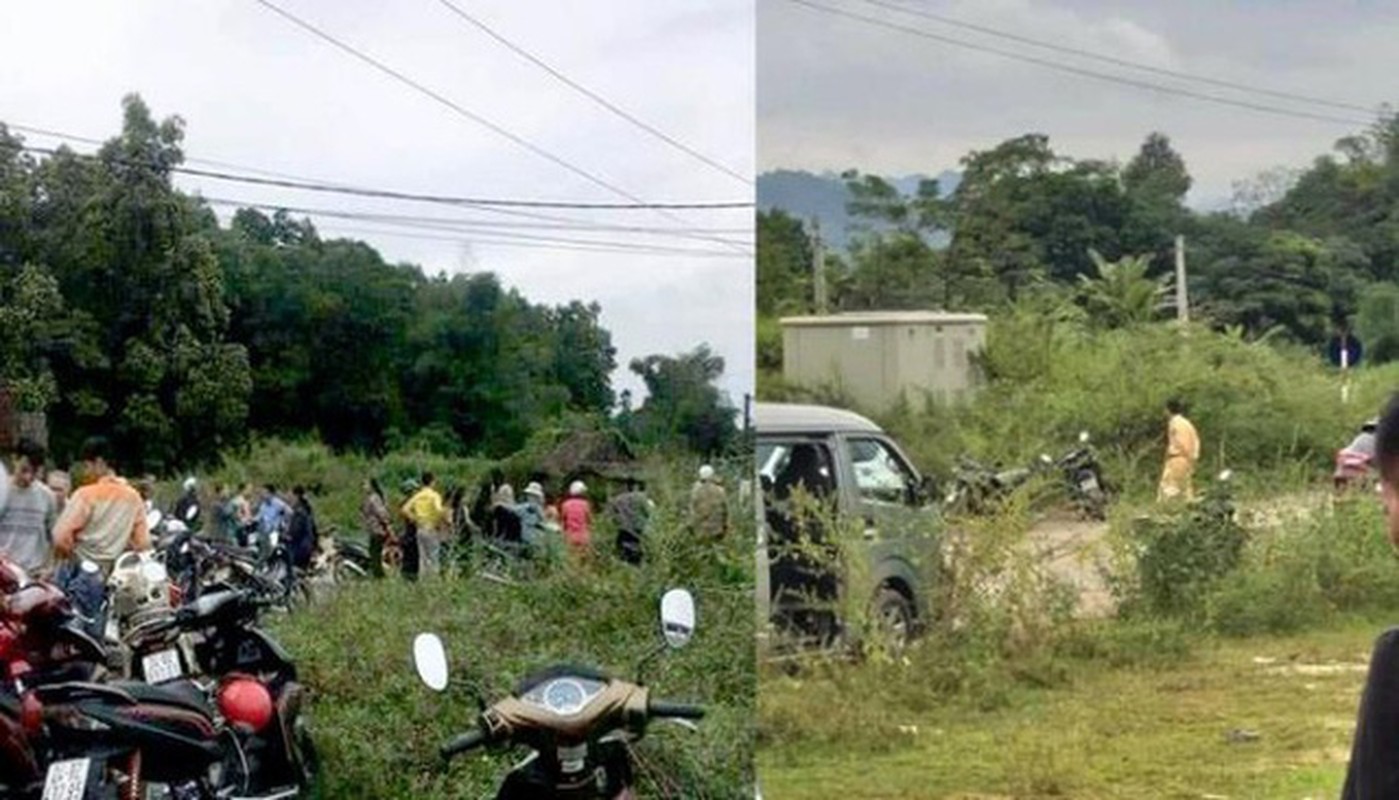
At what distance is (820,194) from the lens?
4.62 metres

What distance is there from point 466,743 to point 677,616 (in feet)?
1.85

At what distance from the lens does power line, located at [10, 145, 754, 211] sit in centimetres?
420

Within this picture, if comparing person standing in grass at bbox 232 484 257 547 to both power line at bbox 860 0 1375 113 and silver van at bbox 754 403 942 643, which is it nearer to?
silver van at bbox 754 403 942 643

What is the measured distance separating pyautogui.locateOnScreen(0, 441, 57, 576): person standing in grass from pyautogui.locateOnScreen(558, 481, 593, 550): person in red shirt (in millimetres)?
995

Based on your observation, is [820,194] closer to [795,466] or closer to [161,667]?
[795,466]

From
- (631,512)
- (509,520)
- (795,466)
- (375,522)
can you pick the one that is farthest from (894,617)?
(375,522)

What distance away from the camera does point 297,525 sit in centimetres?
427

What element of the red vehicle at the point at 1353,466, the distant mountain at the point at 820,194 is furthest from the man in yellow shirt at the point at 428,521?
the red vehicle at the point at 1353,466

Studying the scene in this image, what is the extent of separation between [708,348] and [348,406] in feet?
2.40

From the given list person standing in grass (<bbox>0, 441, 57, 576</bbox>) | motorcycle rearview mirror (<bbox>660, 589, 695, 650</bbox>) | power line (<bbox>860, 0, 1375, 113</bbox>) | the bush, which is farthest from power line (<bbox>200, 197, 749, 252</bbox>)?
the bush

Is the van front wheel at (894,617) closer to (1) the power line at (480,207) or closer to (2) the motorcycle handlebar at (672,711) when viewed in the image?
(2) the motorcycle handlebar at (672,711)

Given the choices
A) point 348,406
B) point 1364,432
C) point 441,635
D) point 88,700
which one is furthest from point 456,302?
point 1364,432

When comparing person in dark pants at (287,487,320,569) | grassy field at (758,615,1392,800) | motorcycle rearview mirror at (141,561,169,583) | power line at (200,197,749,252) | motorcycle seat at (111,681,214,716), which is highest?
power line at (200,197,749,252)

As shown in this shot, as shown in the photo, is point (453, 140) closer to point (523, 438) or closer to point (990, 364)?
point (523, 438)
